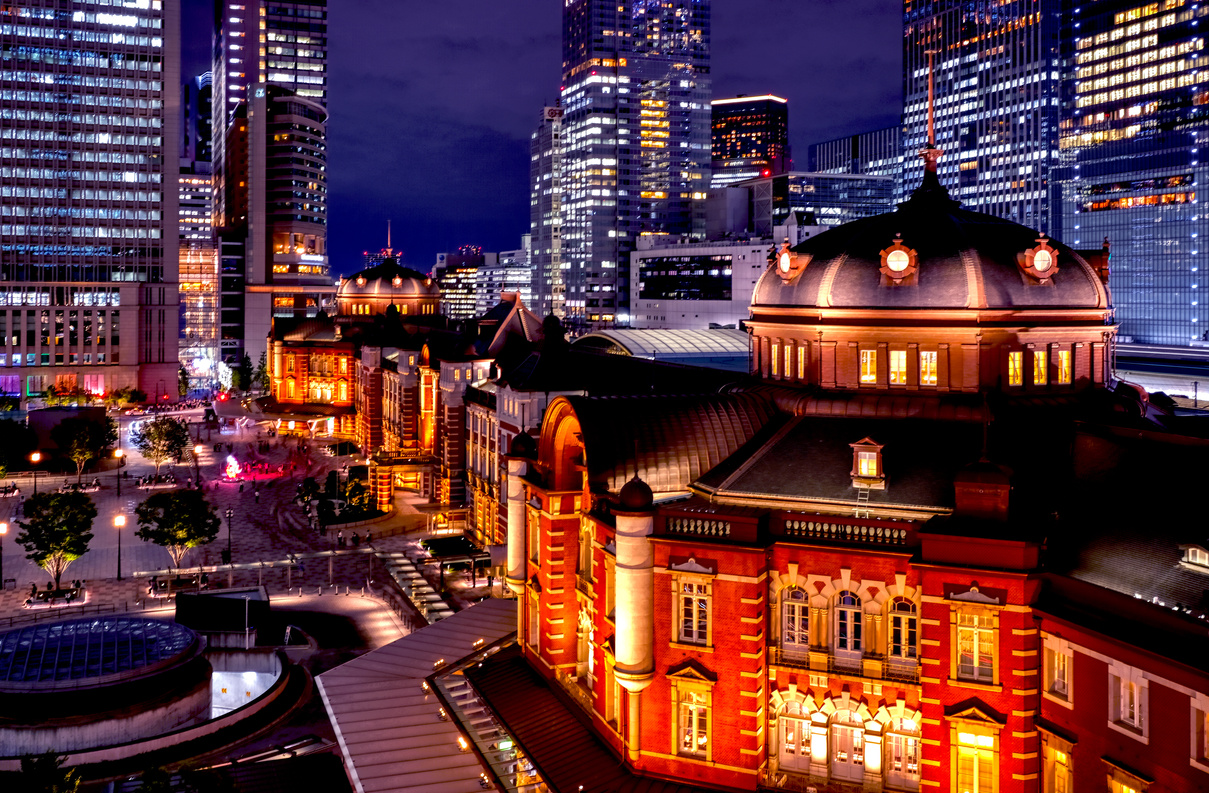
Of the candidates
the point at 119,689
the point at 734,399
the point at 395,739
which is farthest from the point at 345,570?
the point at 734,399

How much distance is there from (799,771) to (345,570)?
50524mm

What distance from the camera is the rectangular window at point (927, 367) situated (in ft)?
154

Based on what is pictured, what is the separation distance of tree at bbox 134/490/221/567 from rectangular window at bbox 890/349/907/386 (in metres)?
55.7

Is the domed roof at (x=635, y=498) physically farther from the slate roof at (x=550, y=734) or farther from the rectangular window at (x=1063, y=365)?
the rectangular window at (x=1063, y=365)

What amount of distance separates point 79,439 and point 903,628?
105937 millimetres

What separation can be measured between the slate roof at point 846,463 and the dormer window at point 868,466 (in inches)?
15.7

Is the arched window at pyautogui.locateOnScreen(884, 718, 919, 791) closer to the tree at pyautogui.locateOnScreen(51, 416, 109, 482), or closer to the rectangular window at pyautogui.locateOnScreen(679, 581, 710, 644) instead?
the rectangular window at pyautogui.locateOnScreen(679, 581, 710, 644)

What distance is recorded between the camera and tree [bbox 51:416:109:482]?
119m

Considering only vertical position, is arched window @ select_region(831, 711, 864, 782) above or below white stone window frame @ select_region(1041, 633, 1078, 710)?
below

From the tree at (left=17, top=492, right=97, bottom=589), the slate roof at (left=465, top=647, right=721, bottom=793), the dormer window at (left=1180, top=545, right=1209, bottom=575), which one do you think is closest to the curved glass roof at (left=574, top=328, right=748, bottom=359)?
the tree at (left=17, top=492, right=97, bottom=589)

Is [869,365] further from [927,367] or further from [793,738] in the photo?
[793,738]

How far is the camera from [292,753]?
165ft

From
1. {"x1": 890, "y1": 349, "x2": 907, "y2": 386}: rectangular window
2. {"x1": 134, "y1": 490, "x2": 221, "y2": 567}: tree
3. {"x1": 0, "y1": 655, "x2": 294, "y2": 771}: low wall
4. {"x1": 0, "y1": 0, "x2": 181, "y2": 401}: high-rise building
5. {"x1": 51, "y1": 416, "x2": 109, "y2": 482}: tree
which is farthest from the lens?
{"x1": 0, "y1": 0, "x2": 181, "y2": 401}: high-rise building

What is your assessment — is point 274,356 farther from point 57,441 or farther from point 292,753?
point 292,753
